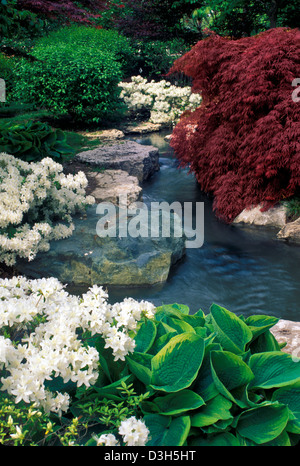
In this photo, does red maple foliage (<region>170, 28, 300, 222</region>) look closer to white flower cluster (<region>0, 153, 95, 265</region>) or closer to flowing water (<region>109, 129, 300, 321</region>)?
flowing water (<region>109, 129, 300, 321</region>)

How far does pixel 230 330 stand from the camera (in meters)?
1.80

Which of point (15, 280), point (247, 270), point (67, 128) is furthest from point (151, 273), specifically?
point (67, 128)

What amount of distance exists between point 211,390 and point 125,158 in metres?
6.06

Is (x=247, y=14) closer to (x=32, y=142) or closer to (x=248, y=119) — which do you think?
(x=248, y=119)

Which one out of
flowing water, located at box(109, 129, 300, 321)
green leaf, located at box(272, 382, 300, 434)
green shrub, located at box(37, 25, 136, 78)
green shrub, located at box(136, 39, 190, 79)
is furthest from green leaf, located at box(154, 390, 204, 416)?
green shrub, located at box(136, 39, 190, 79)

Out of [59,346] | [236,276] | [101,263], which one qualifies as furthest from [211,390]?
[236,276]

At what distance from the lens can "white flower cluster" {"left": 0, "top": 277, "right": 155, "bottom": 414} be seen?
1346 millimetres

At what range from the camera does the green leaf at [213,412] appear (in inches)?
56.1

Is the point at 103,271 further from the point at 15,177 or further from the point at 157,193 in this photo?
the point at 157,193

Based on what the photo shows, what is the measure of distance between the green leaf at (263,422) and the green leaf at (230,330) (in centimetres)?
27

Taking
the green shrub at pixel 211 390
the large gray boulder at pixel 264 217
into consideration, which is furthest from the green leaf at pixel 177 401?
the large gray boulder at pixel 264 217

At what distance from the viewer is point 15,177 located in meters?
4.10

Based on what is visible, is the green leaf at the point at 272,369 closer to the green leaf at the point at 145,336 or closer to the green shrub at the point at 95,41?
the green leaf at the point at 145,336
